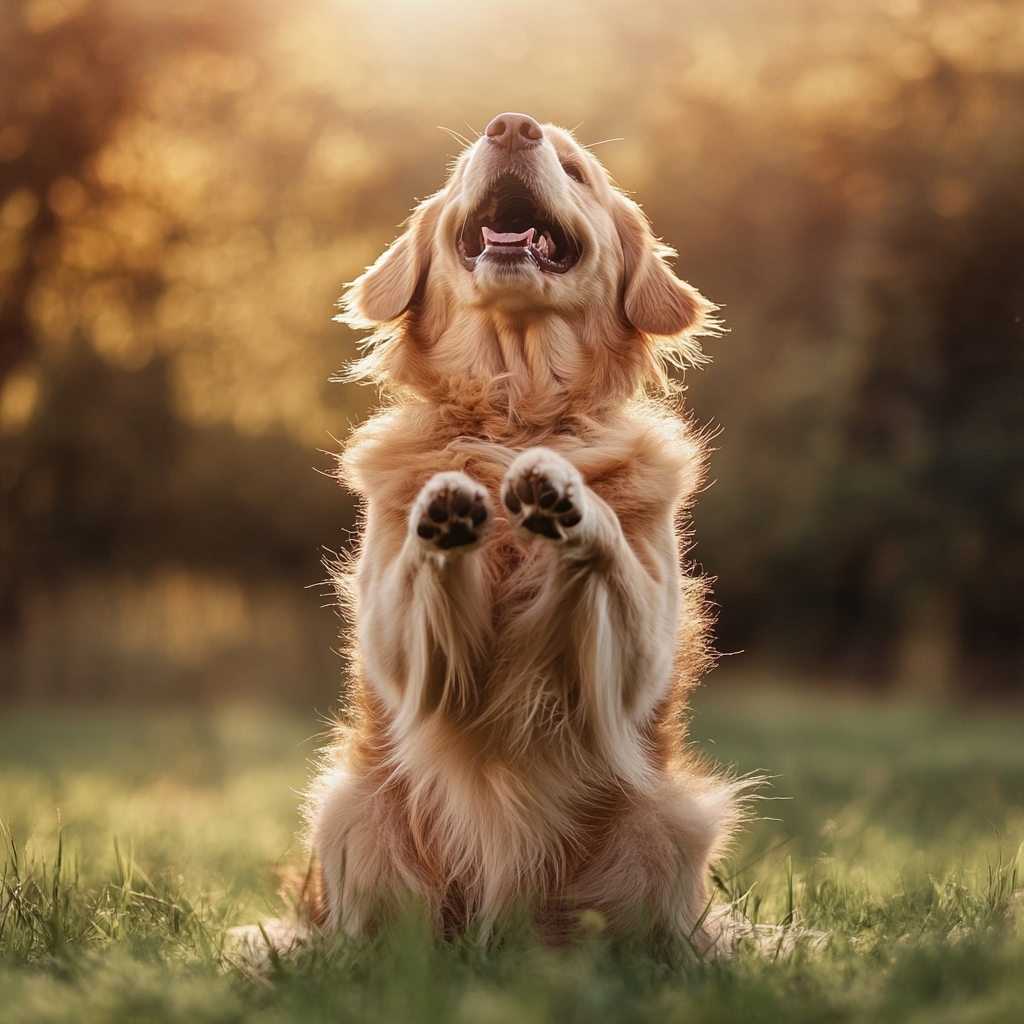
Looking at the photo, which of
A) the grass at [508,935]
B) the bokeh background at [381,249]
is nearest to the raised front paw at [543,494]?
the grass at [508,935]

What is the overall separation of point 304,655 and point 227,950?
1059cm

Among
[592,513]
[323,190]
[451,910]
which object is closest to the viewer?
[592,513]

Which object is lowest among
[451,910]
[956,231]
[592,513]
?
[451,910]

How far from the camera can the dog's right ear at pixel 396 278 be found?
12.1ft

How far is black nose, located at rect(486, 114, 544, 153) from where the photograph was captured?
3402 mm

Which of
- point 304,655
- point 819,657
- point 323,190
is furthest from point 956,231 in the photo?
point 304,655

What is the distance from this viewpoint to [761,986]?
77.4 inches

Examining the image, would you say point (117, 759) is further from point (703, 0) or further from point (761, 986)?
point (703, 0)

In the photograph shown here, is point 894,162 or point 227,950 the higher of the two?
point 894,162

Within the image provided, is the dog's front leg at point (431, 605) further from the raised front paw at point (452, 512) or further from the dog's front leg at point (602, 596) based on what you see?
the dog's front leg at point (602, 596)

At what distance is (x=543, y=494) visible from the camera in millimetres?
2463

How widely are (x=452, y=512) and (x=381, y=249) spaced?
37.7ft

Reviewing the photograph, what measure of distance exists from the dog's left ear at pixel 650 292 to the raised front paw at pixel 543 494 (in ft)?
4.26

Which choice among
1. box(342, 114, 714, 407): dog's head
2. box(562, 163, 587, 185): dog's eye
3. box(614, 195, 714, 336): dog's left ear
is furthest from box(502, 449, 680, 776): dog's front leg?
box(562, 163, 587, 185): dog's eye
